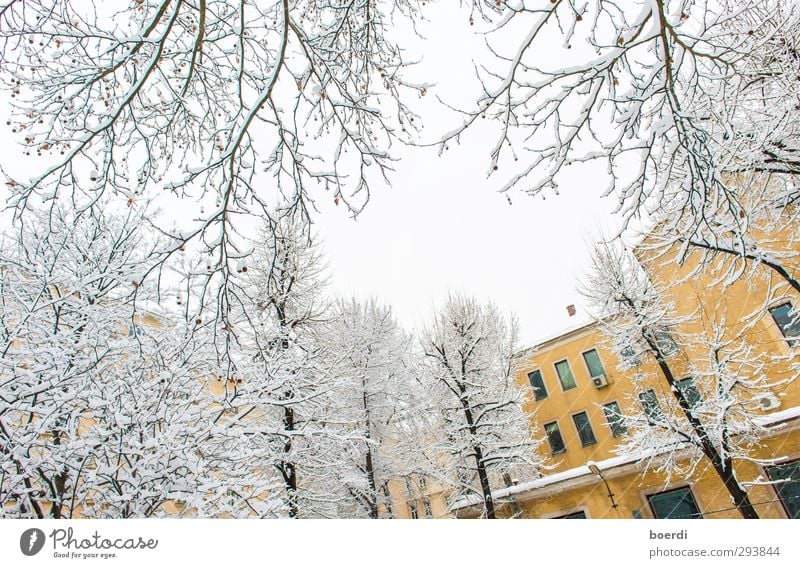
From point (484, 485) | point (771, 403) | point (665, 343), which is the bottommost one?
point (484, 485)

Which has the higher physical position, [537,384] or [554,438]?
[537,384]

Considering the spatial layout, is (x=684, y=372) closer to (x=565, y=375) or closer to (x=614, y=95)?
(x=565, y=375)

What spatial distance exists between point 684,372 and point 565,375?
5.25 metres

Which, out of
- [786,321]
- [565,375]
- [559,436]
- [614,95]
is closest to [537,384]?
[565,375]

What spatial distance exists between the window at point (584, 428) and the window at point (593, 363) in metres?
1.26

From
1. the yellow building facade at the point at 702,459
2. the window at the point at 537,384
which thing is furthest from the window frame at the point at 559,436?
the yellow building facade at the point at 702,459

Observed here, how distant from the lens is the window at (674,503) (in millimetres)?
7148

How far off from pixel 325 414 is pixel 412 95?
487 centimetres

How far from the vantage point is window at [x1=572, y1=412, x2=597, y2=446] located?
1212 centimetres

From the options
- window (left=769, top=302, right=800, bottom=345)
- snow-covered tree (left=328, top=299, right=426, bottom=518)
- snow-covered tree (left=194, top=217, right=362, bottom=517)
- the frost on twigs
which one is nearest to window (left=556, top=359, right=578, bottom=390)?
window (left=769, top=302, right=800, bottom=345)

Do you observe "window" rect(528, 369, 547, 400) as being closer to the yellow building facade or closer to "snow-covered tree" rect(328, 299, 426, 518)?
the yellow building facade

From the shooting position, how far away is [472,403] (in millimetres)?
8219

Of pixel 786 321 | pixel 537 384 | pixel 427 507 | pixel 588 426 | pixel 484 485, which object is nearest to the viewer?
pixel 786 321
